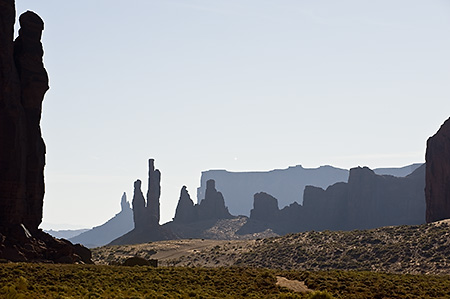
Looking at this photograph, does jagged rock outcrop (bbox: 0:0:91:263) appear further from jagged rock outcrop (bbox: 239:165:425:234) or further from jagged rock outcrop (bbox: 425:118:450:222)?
jagged rock outcrop (bbox: 239:165:425:234)

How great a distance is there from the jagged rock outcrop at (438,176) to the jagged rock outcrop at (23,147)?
214 feet

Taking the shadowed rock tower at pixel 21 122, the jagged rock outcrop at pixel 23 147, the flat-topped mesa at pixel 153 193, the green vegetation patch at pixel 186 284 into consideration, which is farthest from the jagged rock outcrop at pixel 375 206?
the shadowed rock tower at pixel 21 122

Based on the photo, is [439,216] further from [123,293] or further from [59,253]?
[123,293]

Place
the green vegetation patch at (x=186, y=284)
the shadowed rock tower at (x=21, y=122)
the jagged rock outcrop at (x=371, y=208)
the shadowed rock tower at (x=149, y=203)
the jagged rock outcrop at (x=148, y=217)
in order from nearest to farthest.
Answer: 1. the green vegetation patch at (x=186, y=284)
2. the shadowed rock tower at (x=21, y=122)
3. the jagged rock outcrop at (x=148, y=217)
4. the shadowed rock tower at (x=149, y=203)
5. the jagged rock outcrop at (x=371, y=208)

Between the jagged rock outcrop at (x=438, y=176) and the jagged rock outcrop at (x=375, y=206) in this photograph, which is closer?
the jagged rock outcrop at (x=438, y=176)

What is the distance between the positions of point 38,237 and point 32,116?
39.7 feet

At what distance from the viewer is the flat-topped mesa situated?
17704 centimetres

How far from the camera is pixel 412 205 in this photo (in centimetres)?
19188

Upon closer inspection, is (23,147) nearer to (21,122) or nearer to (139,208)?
(21,122)

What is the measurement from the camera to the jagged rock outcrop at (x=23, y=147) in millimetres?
50969

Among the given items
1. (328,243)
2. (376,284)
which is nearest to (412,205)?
(328,243)

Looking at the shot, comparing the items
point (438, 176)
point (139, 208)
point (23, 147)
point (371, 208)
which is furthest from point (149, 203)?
point (23, 147)

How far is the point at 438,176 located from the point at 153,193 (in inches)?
4128

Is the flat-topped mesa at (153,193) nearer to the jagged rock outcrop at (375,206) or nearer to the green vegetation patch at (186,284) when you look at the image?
the jagged rock outcrop at (375,206)
